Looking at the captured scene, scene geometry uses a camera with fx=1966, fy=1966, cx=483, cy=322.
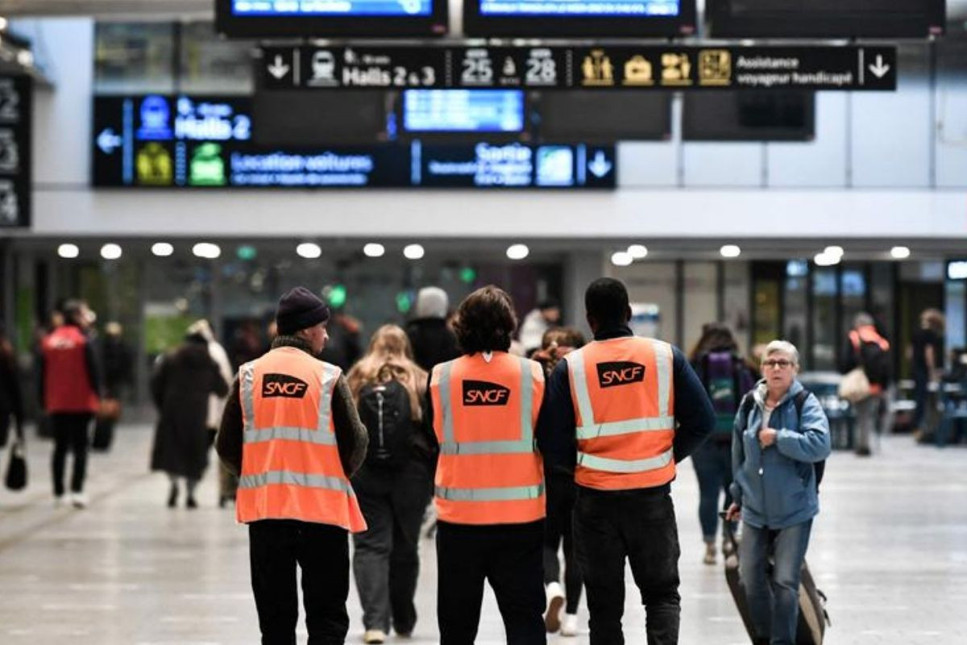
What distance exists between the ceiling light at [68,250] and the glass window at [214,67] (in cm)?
342

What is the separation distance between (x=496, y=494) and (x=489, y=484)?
5 cm

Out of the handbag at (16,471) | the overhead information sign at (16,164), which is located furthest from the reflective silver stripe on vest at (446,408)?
the overhead information sign at (16,164)

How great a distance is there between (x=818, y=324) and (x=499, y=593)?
82.4 ft

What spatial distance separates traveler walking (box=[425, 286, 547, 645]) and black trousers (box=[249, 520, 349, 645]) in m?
0.43

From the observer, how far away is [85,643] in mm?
10461

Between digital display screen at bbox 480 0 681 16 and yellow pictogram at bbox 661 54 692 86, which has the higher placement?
digital display screen at bbox 480 0 681 16

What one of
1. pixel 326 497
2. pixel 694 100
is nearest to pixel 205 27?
pixel 694 100

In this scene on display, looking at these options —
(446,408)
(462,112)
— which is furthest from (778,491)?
(462,112)

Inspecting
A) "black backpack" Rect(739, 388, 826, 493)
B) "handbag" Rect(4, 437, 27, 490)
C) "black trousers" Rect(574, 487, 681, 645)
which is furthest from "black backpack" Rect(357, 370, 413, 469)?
"handbag" Rect(4, 437, 27, 490)

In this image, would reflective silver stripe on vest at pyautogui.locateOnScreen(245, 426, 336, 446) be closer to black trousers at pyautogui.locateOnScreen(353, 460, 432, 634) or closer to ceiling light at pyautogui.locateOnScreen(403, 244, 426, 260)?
black trousers at pyautogui.locateOnScreen(353, 460, 432, 634)

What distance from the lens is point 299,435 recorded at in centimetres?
795

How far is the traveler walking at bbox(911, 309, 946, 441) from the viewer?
90.1 feet

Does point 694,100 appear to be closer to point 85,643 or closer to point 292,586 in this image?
point 85,643

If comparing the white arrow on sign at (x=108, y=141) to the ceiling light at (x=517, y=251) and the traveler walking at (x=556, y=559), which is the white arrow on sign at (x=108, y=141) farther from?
the traveler walking at (x=556, y=559)
